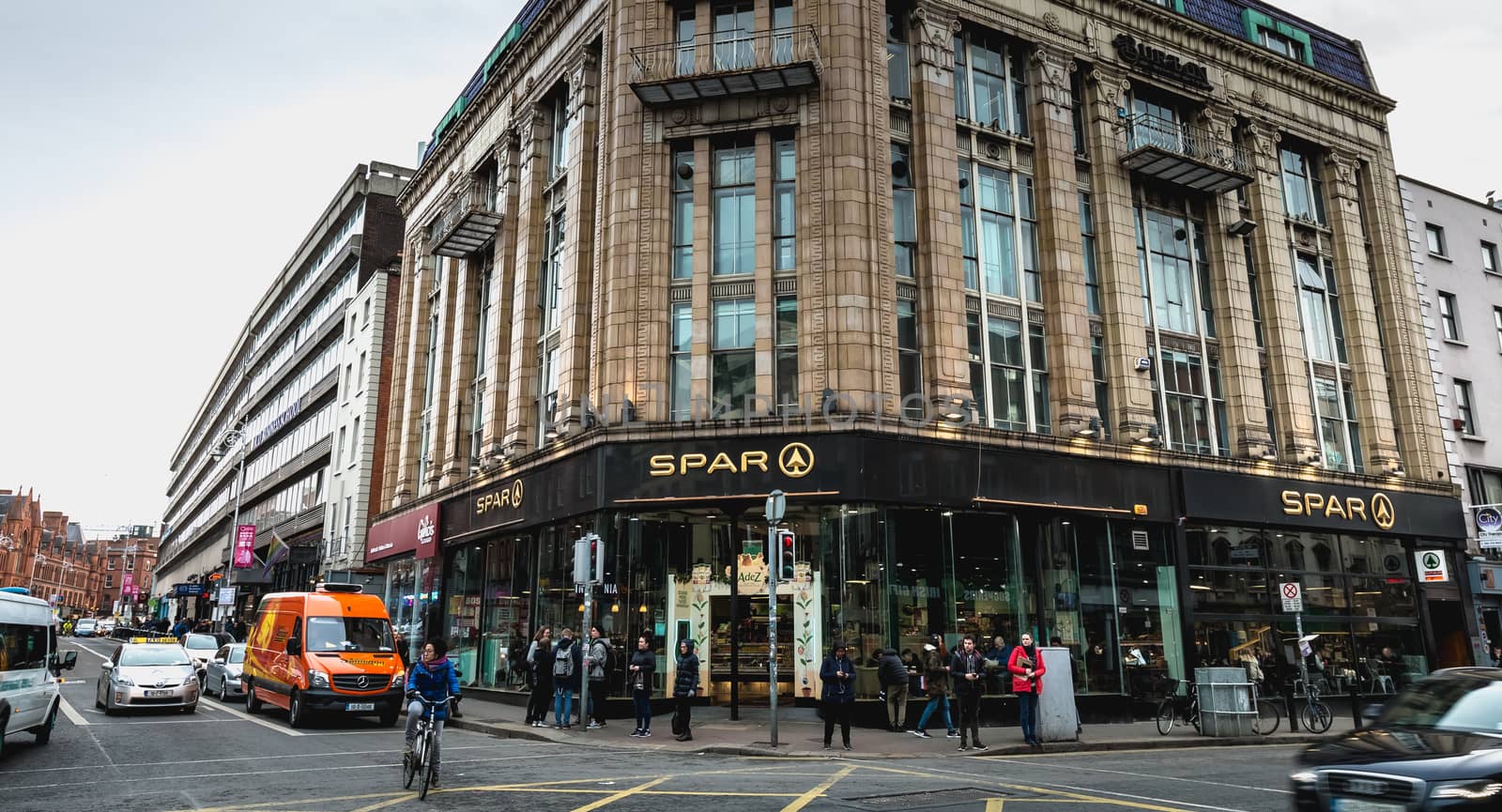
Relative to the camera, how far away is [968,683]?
16.9 metres

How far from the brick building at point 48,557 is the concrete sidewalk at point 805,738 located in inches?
5919

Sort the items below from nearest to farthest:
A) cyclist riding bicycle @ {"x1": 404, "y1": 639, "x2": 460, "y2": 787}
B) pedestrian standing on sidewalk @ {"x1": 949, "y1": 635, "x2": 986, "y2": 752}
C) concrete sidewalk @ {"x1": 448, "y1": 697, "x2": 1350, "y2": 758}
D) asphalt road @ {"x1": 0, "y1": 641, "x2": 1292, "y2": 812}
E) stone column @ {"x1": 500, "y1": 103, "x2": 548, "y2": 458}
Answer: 1. asphalt road @ {"x1": 0, "y1": 641, "x2": 1292, "y2": 812}
2. cyclist riding bicycle @ {"x1": 404, "y1": 639, "x2": 460, "y2": 787}
3. concrete sidewalk @ {"x1": 448, "y1": 697, "x2": 1350, "y2": 758}
4. pedestrian standing on sidewalk @ {"x1": 949, "y1": 635, "x2": 986, "y2": 752}
5. stone column @ {"x1": 500, "y1": 103, "x2": 548, "y2": 458}

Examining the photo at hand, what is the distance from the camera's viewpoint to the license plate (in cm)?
654

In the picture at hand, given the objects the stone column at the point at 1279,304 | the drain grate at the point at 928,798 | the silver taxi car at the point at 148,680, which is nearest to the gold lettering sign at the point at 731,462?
the drain grate at the point at 928,798

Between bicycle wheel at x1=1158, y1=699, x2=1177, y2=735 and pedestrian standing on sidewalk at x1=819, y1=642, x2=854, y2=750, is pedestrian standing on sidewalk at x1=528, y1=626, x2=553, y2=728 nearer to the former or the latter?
pedestrian standing on sidewalk at x1=819, y1=642, x2=854, y2=750

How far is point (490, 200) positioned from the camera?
3256 cm

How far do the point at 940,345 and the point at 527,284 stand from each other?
12.7m

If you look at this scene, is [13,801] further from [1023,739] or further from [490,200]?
[490,200]

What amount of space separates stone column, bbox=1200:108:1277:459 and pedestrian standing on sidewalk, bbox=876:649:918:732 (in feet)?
44.1

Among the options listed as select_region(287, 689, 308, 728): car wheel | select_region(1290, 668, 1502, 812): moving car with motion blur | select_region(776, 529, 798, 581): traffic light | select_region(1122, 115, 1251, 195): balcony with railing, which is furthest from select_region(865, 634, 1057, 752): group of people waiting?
select_region(1122, 115, 1251, 195): balcony with railing

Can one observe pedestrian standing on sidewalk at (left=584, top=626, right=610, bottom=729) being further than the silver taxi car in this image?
No

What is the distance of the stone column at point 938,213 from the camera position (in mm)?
22266

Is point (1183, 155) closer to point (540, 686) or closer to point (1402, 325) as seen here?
point (1402, 325)

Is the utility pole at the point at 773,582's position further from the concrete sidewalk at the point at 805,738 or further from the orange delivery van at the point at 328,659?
the orange delivery van at the point at 328,659
